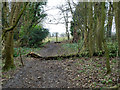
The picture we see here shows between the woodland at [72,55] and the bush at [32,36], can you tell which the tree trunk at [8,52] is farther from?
the bush at [32,36]

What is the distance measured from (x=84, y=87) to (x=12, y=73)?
407 centimetres

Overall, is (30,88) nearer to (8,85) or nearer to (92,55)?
(8,85)

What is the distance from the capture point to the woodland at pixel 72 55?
16.8 feet

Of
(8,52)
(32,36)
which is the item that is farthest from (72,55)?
(32,36)

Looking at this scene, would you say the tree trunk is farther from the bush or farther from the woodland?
the bush

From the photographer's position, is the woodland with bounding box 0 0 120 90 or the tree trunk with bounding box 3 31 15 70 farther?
the tree trunk with bounding box 3 31 15 70

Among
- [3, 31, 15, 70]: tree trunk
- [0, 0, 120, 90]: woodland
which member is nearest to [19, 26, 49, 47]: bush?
[0, 0, 120, 90]: woodland

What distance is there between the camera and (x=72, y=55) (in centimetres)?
1030

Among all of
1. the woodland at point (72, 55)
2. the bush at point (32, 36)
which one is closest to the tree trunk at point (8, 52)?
the woodland at point (72, 55)

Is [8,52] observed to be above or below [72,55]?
above

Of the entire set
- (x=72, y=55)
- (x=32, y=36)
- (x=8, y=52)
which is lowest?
(x=72, y=55)

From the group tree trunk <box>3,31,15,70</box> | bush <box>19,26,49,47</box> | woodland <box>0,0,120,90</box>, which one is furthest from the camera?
bush <box>19,26,49,47</box>

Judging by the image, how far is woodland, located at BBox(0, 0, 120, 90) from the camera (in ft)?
16.8

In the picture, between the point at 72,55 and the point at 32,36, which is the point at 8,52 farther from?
the point at 32,36
